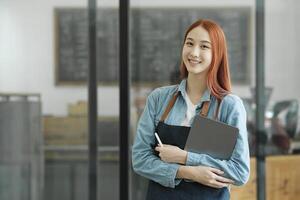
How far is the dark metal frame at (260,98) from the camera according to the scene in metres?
3.12

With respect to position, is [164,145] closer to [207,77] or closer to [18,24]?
[207,77]

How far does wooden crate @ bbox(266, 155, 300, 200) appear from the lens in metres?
3.20

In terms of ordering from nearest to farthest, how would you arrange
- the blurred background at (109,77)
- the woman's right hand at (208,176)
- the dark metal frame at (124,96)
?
1. the woman's right hand at (208,176)
2. the dark metal frame at (124,96)
3. the blurred background at (109,77)

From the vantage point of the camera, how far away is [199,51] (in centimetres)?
149

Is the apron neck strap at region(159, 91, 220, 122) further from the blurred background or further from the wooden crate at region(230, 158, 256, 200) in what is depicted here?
the wooden crate at region(230, 158, 256, 200)

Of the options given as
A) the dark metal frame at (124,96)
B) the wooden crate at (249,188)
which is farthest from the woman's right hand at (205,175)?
the wooden crate at (249,188)

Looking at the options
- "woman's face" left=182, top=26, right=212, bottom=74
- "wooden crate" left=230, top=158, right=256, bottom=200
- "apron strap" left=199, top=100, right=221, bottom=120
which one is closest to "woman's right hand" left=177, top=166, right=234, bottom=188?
"apron strap" left=199, top=100, right=221, bottom=120

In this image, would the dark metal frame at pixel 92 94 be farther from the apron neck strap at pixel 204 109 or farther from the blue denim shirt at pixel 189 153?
the apron neck strap at pixel 204 109

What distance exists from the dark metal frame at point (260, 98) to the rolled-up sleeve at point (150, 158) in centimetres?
173

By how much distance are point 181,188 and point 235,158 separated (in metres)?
0.19

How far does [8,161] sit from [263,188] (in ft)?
5.65

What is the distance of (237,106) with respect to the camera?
4.77 feet

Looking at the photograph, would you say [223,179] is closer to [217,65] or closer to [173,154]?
[173,154]

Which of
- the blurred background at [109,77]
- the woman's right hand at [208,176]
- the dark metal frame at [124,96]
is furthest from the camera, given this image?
the blurred background at [109,77]
